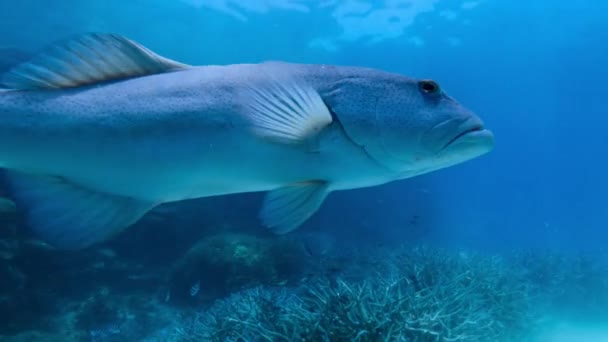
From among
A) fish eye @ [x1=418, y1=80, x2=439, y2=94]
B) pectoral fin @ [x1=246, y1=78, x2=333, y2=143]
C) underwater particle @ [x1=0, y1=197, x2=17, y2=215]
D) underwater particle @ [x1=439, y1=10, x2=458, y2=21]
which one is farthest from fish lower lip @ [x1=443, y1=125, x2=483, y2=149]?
underwater particle @ [x1=439, y1=10, x2=458, y2=21]

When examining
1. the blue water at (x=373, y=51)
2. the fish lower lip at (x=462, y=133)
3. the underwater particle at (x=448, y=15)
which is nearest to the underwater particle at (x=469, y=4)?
the blue water at (x=373, y=51)

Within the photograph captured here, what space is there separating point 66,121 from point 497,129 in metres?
81.3

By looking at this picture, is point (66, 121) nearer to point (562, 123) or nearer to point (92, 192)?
point (92, 192)

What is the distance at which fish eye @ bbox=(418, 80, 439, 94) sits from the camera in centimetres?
212

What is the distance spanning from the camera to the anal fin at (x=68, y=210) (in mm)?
2119

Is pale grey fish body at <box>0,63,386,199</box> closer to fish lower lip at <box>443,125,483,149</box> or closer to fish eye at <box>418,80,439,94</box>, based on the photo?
fish lower lip at <box>443,125,483,149</box>

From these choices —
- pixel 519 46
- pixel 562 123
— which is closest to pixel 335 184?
pixel 519 46

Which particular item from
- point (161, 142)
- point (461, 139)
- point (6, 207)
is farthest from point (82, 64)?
point (6, 207)

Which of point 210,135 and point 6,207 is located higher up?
point 210,135

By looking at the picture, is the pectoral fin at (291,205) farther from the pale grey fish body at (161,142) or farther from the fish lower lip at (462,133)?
the fish lower lip at (462,133)

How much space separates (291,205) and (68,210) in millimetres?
1227

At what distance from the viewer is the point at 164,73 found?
2.23m

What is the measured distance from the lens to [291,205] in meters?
1.99

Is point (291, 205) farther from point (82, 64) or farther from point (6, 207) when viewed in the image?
point (6, 207)
